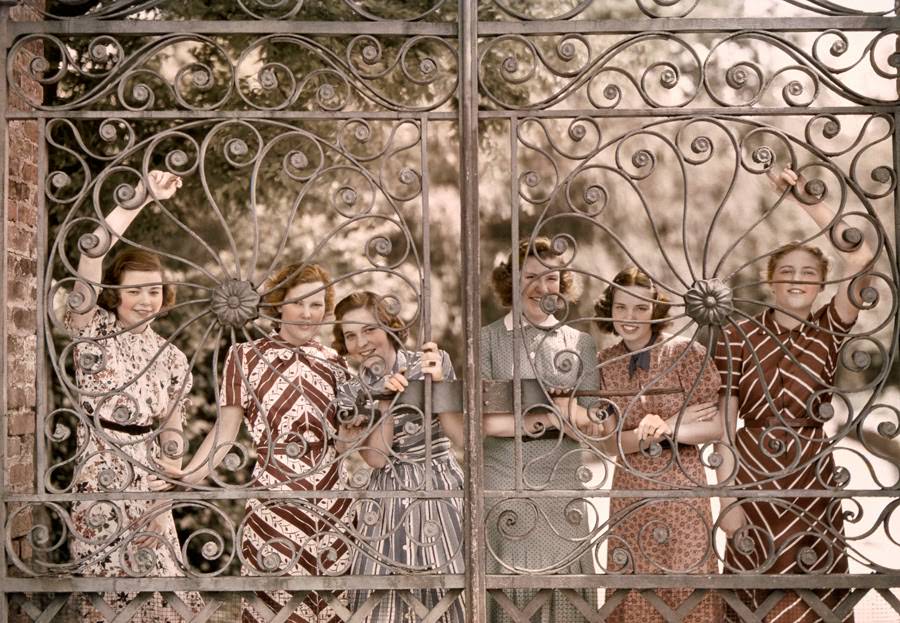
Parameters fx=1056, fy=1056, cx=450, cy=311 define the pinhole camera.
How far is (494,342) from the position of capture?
158 inches

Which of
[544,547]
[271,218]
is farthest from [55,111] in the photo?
[544,547]

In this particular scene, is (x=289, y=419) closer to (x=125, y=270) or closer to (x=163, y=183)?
(x=125, y=270)

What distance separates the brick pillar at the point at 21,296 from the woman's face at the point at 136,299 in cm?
32

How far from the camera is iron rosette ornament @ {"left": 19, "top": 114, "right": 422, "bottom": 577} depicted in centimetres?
321

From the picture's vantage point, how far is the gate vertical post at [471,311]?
3186 mm

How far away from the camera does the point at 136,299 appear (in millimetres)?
3885

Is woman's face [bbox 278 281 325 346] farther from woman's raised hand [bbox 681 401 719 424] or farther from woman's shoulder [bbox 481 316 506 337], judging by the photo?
woman's raised hand [bbox 681 401 719 424]

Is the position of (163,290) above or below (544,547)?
above

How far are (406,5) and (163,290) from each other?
6.00 ft

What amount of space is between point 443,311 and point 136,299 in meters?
1.53

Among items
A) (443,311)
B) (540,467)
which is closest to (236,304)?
(540,467)

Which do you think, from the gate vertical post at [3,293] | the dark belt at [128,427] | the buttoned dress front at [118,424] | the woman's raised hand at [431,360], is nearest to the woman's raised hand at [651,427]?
the woman's raised hand at [431,360]

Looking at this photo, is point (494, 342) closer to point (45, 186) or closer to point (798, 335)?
point (798, 335)

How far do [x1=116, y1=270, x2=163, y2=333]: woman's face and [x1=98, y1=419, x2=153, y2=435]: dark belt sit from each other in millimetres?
355
